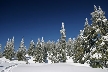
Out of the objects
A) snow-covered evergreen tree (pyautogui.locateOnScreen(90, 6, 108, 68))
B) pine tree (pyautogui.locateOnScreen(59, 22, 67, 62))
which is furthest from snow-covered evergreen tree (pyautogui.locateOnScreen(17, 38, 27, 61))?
snow-covered evergreen tree (pyautogui.locateOnScreen(90, 6, 108, 68))

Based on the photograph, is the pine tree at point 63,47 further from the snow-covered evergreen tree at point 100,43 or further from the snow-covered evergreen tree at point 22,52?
the snow-covered evergreen tree at point 100,43

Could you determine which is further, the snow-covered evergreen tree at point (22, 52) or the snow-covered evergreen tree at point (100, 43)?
the snow-covered evergreen tree at point (22, 52)

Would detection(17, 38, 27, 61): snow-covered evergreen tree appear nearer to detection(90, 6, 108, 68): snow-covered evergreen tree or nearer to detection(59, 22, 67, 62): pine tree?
detection(59, 22, 67, 62): pine tree

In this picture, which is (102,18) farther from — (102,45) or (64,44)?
(64,44)

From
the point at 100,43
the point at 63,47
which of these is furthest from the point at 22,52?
the point at 100,43

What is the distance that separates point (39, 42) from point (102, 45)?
5201cm

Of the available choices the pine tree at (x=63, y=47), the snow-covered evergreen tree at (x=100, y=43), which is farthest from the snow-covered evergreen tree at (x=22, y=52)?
the snow-covered evergreen tree at (x=100, y=43)

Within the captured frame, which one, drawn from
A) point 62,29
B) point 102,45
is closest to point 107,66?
point 102,45

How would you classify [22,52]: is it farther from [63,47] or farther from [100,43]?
[100,43]

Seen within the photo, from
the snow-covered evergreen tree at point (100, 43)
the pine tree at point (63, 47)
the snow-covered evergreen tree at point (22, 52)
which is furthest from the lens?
the snow-covered evergreen tree at point (22, 52)

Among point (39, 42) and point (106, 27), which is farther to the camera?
point (39, 42)

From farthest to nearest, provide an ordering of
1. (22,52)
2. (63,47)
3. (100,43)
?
(22,52), (63,47), (100,43)

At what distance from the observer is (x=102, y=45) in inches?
1033

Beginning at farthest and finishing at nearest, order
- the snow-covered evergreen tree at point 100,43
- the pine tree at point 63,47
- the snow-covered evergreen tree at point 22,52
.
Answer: the snow-covered evergreen tree at point 22,52 < the pine tree at point 63,47 < the snow-covered evergreen tree at point 100,43
